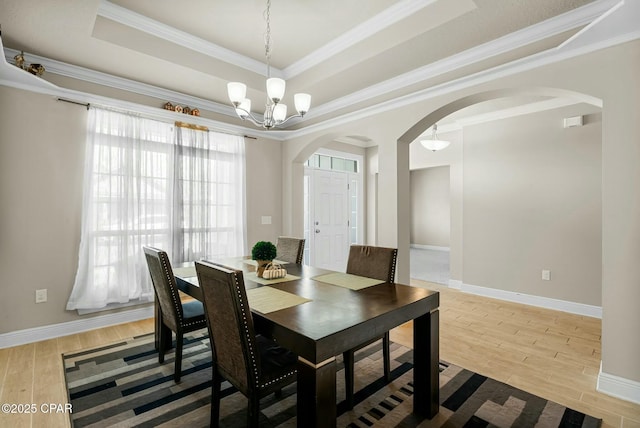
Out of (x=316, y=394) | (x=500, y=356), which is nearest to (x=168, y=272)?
(x=316, y=394)

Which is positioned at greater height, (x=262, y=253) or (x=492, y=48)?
(x=492, y=48)

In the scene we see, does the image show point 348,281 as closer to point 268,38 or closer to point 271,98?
point 271,98

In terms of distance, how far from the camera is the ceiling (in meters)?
2.27

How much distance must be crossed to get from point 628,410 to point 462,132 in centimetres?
391

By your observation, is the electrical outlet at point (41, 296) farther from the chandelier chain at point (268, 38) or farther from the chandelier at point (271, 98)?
the chandelier chain at point (268, 38)

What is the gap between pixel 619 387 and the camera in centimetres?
215

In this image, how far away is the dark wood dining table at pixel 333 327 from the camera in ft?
4.33

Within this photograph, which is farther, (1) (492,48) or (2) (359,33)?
(2) (359,33)

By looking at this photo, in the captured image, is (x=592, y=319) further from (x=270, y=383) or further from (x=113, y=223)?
(x=113, y=223)

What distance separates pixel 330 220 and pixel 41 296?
4.29 metres

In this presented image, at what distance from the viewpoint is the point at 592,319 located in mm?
3680

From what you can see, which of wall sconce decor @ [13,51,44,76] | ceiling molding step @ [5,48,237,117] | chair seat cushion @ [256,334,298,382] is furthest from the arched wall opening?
wall sconce decor @ [13,51,44,76]

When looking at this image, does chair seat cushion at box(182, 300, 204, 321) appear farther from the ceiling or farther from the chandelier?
the ceiling

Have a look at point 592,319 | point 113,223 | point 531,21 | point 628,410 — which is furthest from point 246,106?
point 592,319
